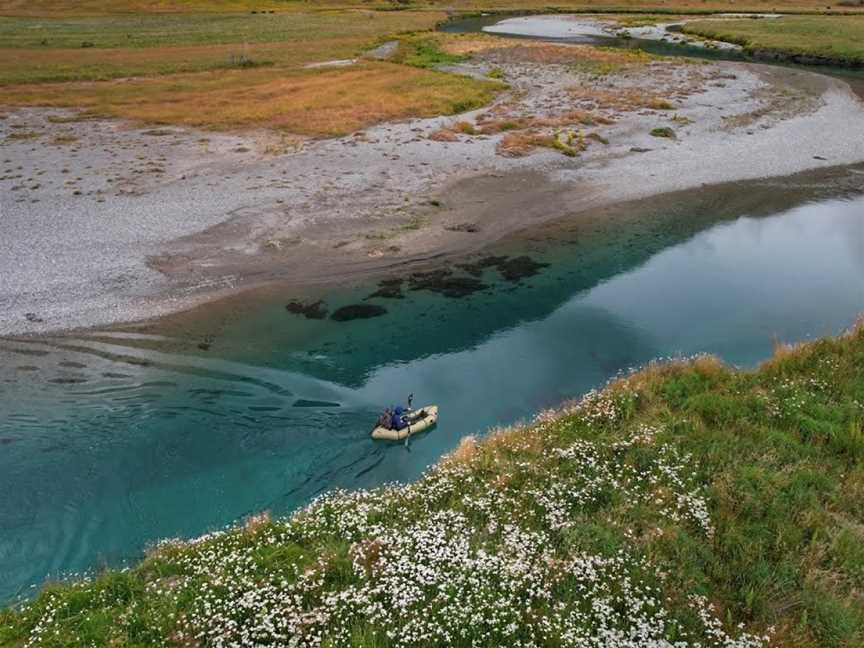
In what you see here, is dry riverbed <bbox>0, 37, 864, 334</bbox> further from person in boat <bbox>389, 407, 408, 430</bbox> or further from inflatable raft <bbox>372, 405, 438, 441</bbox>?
person in boat <bbox>389, 407, 408, 430</bbox>

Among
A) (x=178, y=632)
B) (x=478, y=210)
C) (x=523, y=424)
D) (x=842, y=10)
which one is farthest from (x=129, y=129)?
(x=842, y=10)

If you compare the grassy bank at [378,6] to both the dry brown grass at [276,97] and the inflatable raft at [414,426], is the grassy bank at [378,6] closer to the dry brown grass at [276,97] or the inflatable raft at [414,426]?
the dry brown grass at [276,97]

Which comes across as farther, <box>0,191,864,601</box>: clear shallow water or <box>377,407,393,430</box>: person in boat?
<box>377,407,393,430</box>: person in boat

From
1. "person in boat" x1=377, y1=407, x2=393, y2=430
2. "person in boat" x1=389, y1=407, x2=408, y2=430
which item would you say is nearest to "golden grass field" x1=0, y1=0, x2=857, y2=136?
"person in boat" x1=377, y1=407, x2=393, y2=430

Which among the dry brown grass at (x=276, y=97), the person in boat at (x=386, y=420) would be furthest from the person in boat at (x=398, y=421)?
the dry brown grass at (x=276, y=97)

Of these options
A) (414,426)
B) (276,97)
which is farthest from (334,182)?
(276,97)

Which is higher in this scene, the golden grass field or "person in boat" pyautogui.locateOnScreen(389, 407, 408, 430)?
the golden grass field
